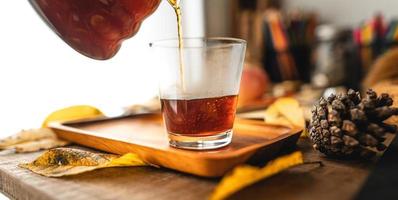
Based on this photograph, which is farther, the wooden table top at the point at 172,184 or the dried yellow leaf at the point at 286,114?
the dried yellow leaf at the point at 286,114

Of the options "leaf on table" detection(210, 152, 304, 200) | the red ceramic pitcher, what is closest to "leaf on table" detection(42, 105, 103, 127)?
the red ceramic pitcher

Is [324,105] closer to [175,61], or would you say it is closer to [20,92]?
[175,61]

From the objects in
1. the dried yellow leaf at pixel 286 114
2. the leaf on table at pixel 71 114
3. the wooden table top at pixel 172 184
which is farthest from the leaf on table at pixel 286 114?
the leaf on table at pixel 71 114

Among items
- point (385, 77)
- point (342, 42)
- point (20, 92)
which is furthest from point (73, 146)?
point (342, 42)

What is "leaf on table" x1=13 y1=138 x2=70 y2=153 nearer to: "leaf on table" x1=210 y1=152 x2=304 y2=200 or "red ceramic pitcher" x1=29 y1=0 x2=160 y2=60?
"red ceramic pitcher" x1=29 y1=0 x2=160 y2=60

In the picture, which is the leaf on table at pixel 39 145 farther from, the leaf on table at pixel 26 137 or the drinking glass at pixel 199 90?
the drinking glass at pixel 199 90

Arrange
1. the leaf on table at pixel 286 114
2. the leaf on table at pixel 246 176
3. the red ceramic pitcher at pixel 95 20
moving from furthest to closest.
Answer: the leaf on table at pixel 286 114
the red ceramic pitcher at pixel 95 20
the leaf on table at pixel 246 176

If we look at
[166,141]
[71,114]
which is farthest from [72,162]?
[71,114]

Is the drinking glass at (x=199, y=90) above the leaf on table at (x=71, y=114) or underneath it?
above

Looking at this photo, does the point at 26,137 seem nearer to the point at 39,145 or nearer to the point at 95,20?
the point at 39,145
